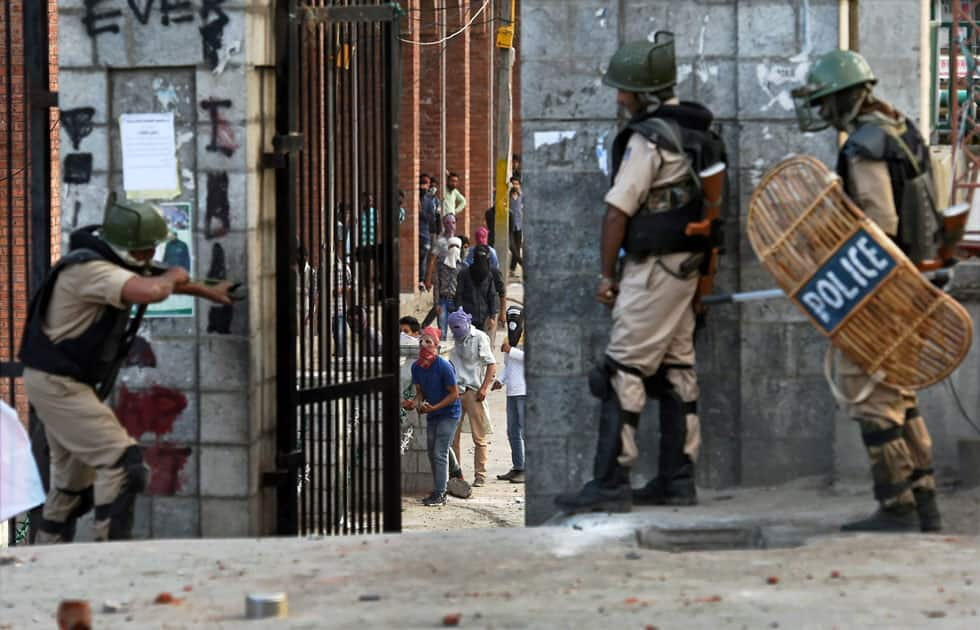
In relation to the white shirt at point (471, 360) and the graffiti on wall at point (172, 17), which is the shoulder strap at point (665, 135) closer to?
the graffiti on wall at point (172, 17)

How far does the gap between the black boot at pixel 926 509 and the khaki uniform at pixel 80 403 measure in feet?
10.4

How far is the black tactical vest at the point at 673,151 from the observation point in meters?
7.38

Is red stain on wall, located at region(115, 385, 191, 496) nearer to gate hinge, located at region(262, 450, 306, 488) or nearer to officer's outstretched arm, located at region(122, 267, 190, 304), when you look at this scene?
gate hinge, located at region(262, 450, 306, 488)

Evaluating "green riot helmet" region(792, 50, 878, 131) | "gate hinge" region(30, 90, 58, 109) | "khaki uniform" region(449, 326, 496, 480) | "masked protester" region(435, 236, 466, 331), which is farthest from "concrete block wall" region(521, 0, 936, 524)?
"masked protester" region(435, 236, 466, 331)

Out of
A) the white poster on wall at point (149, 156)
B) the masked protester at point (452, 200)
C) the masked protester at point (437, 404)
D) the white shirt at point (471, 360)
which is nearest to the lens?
the white poster on wall at point (149, 156)

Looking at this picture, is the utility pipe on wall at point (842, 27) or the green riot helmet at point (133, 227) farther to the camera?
→ the utility pipe on wall at point (842, 27)

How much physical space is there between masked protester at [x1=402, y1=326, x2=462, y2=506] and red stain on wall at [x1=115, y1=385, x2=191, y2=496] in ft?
19.1

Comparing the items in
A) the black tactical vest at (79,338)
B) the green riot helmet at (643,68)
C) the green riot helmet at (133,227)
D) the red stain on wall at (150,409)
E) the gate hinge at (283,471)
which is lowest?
the gate hinge at (283,471)

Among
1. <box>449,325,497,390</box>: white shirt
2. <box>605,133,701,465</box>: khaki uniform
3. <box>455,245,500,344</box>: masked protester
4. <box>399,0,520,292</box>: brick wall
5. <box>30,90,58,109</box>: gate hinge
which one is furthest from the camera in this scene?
<box>399,0,520,292</box>: brick wall

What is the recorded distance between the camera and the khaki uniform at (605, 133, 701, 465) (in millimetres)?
7355

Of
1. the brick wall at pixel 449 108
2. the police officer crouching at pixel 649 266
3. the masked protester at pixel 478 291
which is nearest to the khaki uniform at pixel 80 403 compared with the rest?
the police officer crouching at pixel 649 266

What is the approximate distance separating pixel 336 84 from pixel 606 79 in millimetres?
1769

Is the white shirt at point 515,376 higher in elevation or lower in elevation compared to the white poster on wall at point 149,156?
lower

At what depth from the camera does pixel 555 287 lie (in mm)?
8211
